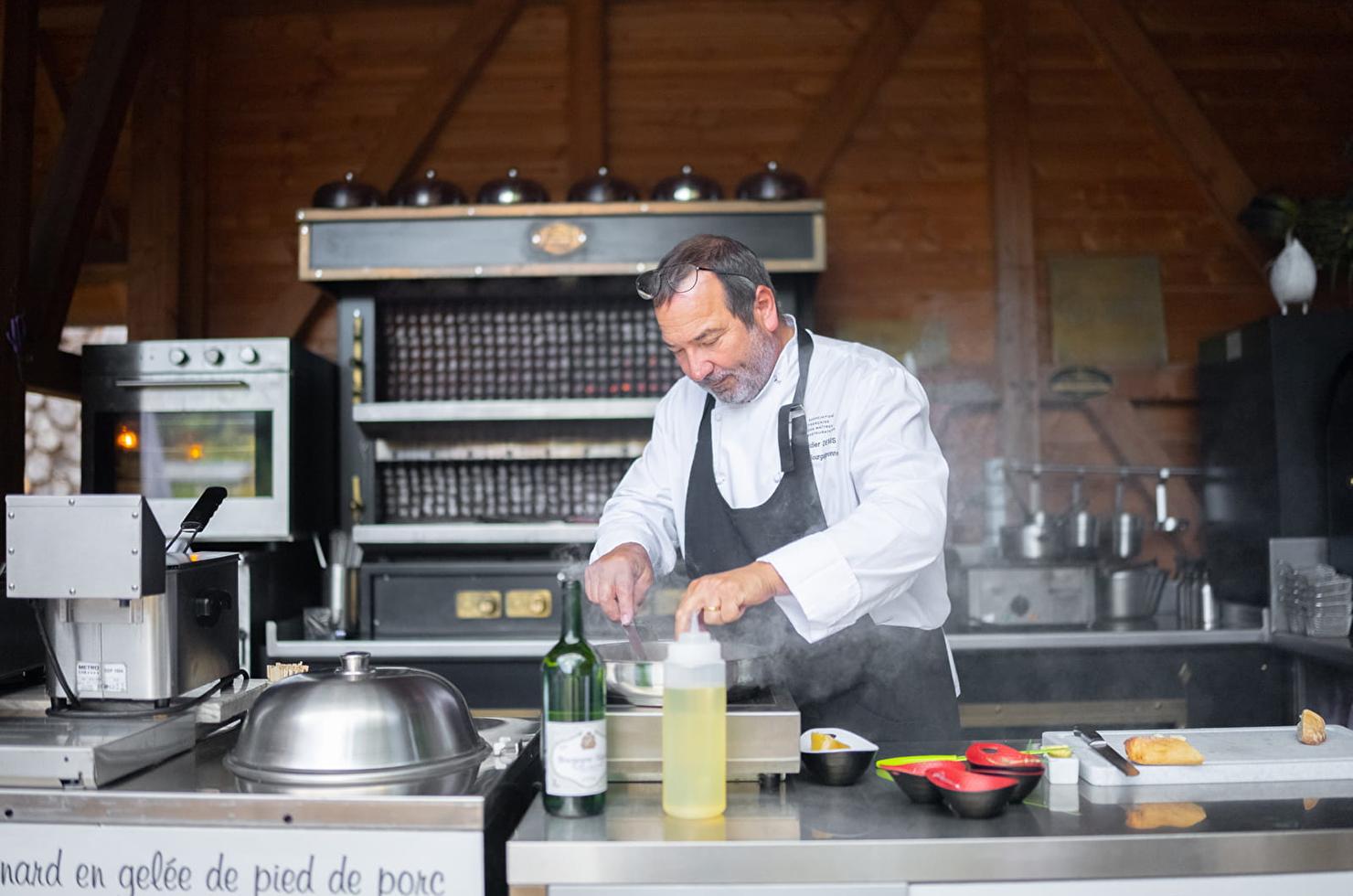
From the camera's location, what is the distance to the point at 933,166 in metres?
4.65

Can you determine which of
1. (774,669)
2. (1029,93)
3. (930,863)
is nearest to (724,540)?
(774,669)

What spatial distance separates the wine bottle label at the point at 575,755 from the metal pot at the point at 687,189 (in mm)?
2559

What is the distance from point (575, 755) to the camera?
1.57 meters

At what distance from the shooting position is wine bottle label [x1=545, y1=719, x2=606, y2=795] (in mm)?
1557

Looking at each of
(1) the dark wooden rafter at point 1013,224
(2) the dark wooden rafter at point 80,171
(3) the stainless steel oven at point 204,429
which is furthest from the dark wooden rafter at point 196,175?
(1) the dark wooden rafter at point 1013,224

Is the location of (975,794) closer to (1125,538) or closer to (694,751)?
(694,751)

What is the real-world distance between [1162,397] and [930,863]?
3483mm

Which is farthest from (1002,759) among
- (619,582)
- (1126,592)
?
(1126,592)

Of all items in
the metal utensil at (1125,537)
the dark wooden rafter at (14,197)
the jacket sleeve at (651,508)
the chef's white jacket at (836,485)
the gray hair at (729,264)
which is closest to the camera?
the chef's white jacket at (836,485)

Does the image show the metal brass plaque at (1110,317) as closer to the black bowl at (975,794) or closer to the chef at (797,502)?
the chef at (797,502)

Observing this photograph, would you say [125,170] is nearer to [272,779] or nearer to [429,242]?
[429,242]

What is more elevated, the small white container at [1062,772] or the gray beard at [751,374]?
the gray beard at [751,374]

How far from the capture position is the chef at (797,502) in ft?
6.76

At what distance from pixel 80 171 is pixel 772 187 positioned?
2.38 metres
